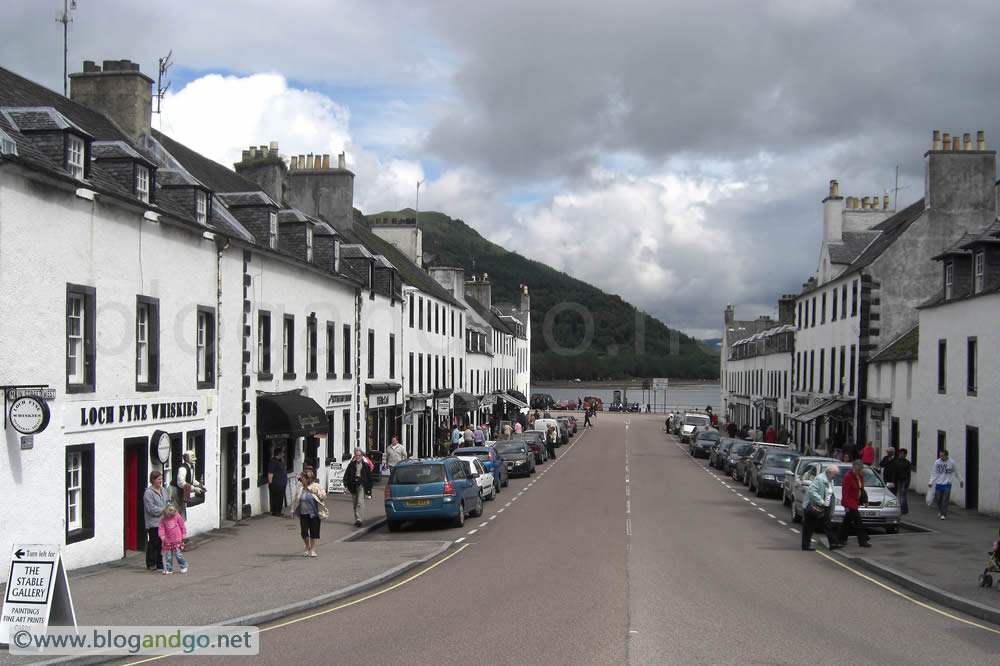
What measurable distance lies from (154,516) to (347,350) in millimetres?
16417

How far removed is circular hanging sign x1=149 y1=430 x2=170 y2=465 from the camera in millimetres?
18000

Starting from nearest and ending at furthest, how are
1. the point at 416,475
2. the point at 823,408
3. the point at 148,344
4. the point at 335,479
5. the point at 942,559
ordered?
the point at 942,559, the point at 148,344, the point at 416,475, the point at 335,479, the point at 823,408

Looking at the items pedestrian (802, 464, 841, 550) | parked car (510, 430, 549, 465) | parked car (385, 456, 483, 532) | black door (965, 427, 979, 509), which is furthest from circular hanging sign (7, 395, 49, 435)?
parked car (510, 430, 549, 465)

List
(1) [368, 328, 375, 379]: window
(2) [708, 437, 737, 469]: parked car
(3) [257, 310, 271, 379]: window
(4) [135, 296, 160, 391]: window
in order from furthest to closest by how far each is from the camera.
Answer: (2) [708, 437, 737, 469]: parked car → (1) [368, 328, 375, 379]: window → (3) [257, 310, 271, 379]: window → (4) [135, 296, 160, 391]: window

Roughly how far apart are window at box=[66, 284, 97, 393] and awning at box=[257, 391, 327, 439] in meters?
7.66

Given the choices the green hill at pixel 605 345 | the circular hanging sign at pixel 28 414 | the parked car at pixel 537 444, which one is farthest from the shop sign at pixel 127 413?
the green hill at pixel 605 345

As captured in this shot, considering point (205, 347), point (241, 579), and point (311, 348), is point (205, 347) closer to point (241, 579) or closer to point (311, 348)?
point (311, 348)

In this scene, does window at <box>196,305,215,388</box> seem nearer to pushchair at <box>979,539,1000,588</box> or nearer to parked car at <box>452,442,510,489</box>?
parked car at <box>452,442,510,489</box>

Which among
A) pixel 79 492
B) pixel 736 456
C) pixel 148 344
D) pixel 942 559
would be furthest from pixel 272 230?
pixel 736 456

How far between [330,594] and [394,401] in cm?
2476

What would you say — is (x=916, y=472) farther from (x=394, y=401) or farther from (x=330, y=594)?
(x=330, y=594)

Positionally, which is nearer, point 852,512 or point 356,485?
point 852,512

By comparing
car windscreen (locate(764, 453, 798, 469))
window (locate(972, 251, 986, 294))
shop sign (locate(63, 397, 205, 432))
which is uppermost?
window (locate(972, 251, 986, 294))

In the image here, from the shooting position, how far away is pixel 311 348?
27.8 m
